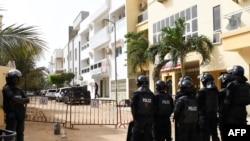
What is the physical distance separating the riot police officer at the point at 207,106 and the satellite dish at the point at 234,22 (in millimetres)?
9046

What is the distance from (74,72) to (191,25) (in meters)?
37.9

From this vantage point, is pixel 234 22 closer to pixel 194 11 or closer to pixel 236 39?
pixel 236 39

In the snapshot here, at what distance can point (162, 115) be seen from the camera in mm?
8141

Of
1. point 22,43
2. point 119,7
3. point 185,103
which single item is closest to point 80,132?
point 22,43

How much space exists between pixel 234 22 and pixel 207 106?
9498mm

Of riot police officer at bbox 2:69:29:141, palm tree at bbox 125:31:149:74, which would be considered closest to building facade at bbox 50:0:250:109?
palm tree at bbox 125:31:149:74

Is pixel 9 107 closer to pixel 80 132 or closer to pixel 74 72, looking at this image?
pixel 80 132

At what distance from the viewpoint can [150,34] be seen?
2650cm

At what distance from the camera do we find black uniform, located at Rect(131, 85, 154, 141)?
7.56 metres

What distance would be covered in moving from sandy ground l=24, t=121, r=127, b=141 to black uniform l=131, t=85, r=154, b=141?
3.52m

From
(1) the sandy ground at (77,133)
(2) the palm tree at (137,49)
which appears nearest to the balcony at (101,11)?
(2) the palm tree at (137,49)

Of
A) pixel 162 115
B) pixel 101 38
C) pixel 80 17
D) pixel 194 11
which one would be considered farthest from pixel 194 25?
pixel 80 17

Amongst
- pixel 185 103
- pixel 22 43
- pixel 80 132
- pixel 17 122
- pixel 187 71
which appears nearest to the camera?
pixel 185 103

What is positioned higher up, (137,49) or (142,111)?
(137,49)
